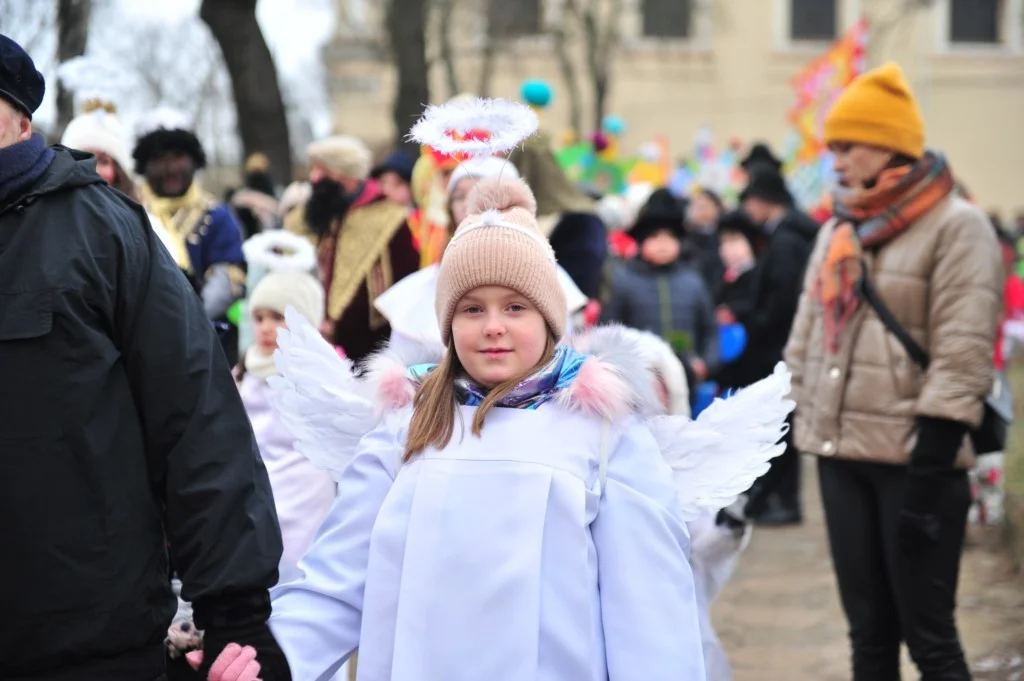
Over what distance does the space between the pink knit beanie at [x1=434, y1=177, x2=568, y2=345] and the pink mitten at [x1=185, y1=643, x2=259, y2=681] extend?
0.88 m

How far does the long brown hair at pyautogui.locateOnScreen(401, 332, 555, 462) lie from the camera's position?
2941 mm

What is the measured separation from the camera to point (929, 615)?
425cm

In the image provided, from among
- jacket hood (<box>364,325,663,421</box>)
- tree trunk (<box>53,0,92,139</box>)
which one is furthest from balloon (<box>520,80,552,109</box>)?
jacket hood (<box>364,325,663,421</box>)

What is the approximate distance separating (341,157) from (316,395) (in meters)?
4.25

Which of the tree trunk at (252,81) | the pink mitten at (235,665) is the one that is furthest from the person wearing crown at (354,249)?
the tree trunk at (252,81)

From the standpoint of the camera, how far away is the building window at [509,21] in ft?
93.8

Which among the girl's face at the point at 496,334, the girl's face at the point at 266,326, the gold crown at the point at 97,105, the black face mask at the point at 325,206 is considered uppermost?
the gold crown at the point at 97,105

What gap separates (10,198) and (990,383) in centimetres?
298

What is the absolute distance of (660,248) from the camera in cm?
781

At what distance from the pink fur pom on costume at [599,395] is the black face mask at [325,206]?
13.6ft

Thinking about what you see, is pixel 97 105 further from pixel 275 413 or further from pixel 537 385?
pixel 537 385

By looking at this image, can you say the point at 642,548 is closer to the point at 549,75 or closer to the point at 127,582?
the point at 127,582

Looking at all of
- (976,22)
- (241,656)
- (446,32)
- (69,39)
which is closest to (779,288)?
(69,39)

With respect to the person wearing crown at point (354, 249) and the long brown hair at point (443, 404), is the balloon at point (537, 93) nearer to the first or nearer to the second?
the person wearing crown at point (354, 249)
